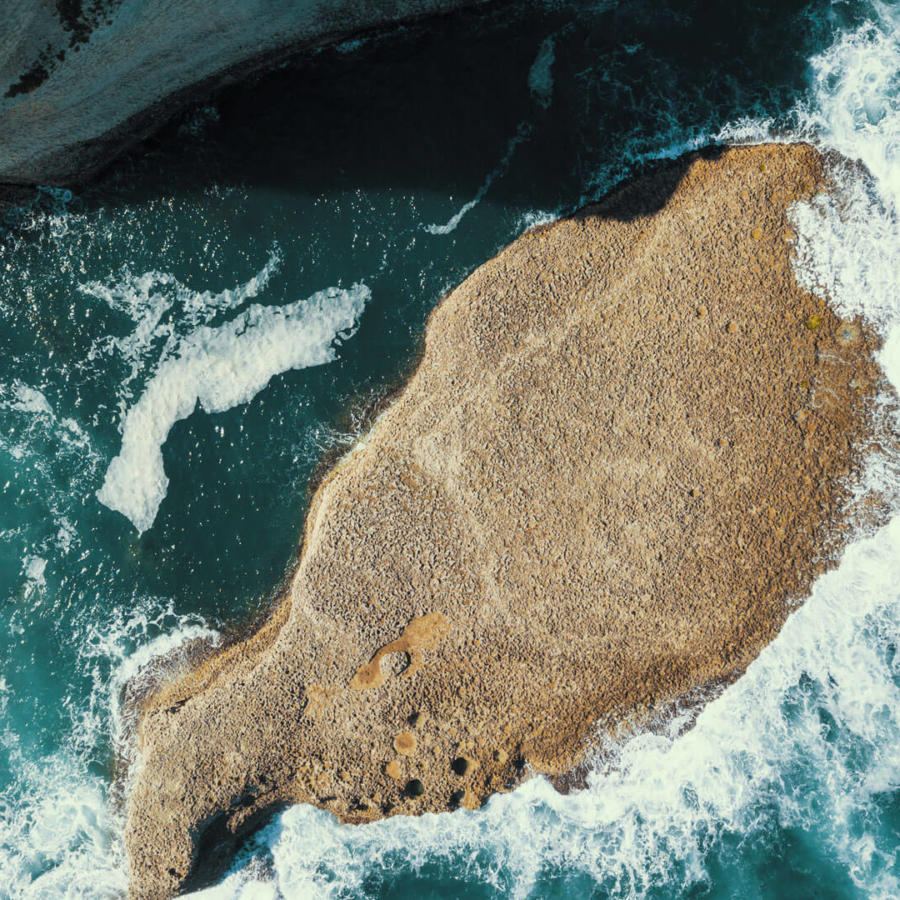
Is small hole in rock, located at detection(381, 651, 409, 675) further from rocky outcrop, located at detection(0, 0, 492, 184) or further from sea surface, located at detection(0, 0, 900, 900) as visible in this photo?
rocky outcrop, located at detection(0, 0, 492, 184)

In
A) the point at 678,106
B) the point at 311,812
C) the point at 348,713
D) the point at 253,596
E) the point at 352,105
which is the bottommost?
the point at 311,812

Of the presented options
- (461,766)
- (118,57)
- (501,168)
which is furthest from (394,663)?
(118,57)

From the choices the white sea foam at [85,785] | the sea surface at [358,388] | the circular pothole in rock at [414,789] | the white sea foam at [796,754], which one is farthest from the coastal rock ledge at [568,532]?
the white sea foam at [85,785]

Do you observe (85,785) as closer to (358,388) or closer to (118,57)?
(358,388)

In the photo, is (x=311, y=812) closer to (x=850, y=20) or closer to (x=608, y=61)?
(x=608, y=61)

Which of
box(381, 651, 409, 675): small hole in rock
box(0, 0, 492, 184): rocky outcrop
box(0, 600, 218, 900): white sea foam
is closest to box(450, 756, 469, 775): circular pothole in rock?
box(381, 651, 409, 675): small hole in rock

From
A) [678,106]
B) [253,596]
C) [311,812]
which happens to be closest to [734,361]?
[678,106]
